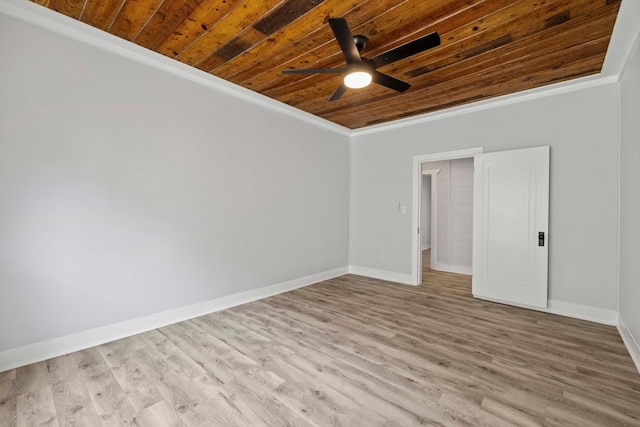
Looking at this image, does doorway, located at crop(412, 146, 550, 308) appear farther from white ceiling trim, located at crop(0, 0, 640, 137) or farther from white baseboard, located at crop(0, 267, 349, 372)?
white baseboard, located at crop(0, 267, 349, 372)

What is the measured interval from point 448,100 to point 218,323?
4.12 meters

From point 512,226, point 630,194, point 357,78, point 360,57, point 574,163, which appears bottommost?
point 512,226

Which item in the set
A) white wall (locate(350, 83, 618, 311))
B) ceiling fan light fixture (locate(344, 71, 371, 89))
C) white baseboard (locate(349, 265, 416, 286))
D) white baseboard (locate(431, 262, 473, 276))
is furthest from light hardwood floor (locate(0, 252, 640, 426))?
ceiling fan light fixture (locate(344, 71, 371, 89))

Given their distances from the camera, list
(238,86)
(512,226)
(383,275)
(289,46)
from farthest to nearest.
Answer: (383,275) < (512,226) < (238,86) < (289,46)

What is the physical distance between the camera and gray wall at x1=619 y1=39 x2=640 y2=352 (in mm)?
2486

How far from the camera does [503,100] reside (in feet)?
12.9

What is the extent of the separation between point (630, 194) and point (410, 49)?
2.53 metres

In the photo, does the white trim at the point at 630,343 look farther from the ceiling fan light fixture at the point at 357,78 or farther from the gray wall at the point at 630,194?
the ceiling fan light fixture at the point at 357,78

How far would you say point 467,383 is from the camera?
83.7 inches

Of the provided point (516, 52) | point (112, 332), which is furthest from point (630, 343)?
point (112, 332)

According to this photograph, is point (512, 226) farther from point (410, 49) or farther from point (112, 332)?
point (112, 332)

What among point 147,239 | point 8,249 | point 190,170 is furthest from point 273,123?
point 8,249

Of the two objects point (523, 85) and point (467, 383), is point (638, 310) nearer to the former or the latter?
point (467, 383)

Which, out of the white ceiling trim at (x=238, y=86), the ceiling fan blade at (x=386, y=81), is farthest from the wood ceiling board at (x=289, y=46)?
the ceiling fan blade at (x=386, y=81)
